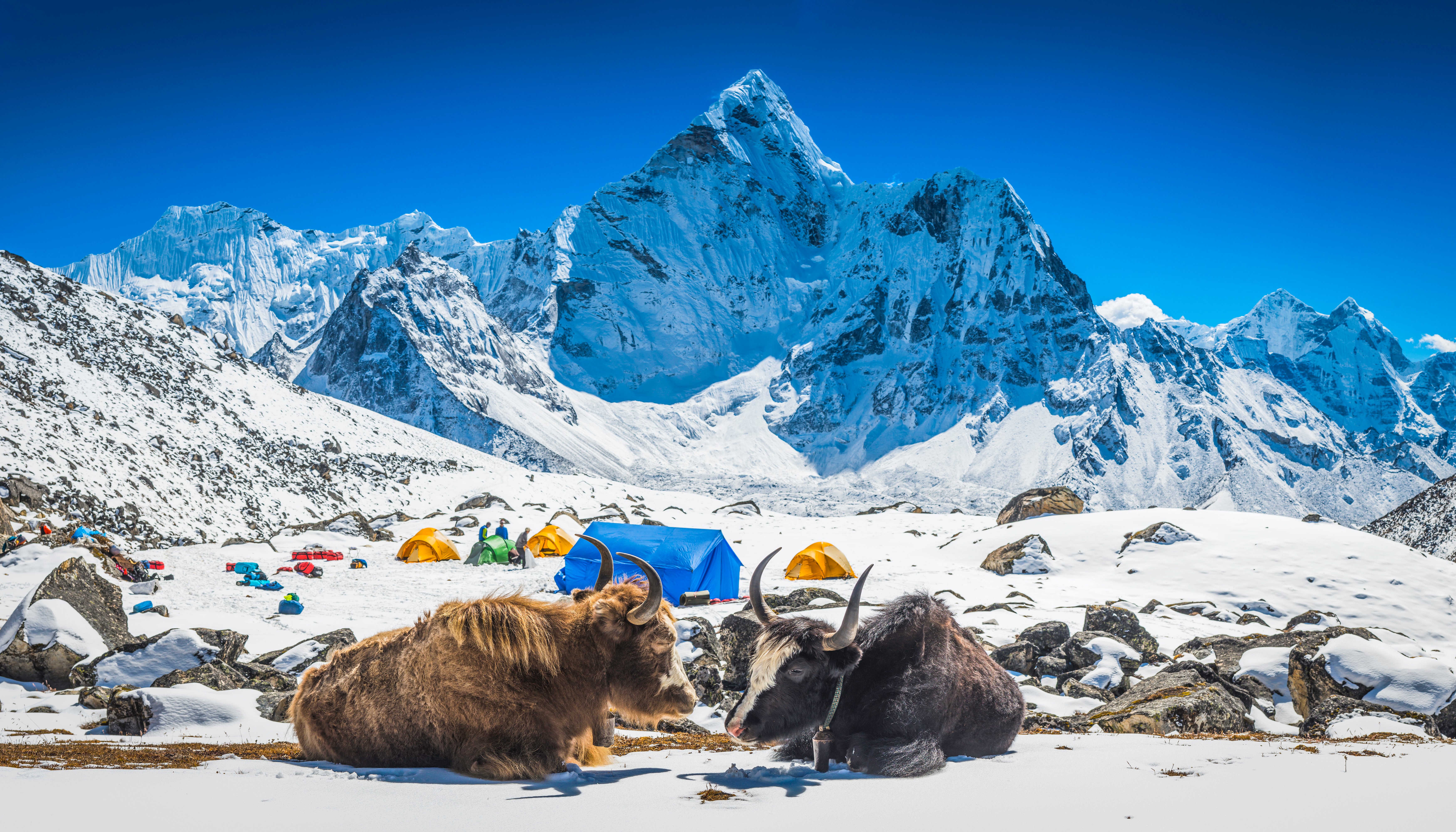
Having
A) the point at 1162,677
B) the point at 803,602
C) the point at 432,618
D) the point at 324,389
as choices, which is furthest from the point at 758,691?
the point at 324,389

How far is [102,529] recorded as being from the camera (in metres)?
25.9

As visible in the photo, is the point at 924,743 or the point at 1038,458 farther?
the point at 1038,458

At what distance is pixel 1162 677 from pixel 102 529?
3107 centimetres

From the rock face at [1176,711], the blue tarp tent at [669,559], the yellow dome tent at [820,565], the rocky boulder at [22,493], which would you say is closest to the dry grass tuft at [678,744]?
the rock face at [1176,711]

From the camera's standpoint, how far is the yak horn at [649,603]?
167 inches

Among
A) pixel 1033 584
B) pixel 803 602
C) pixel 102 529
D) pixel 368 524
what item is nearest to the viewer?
pixel 803 602

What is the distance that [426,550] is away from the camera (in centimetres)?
2717

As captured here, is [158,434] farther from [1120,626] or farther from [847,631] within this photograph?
[847,631]

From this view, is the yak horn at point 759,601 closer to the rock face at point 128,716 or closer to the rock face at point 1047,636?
the rock face at point 128,716

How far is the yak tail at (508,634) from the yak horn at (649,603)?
0.50 metres

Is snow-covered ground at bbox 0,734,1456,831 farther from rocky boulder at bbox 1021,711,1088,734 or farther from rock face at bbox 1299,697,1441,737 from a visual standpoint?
rock face at bbox 1299,697,1441,737

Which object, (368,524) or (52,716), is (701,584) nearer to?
(52,716)

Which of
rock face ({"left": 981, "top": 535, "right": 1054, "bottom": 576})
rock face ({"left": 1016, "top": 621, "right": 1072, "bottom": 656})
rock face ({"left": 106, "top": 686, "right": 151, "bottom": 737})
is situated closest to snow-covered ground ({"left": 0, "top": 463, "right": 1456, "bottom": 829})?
rock face ({"left": 106, "top": 686, "right": 151, "bottom": 737})

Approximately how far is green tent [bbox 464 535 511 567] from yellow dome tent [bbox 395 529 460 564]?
2.76 ft
